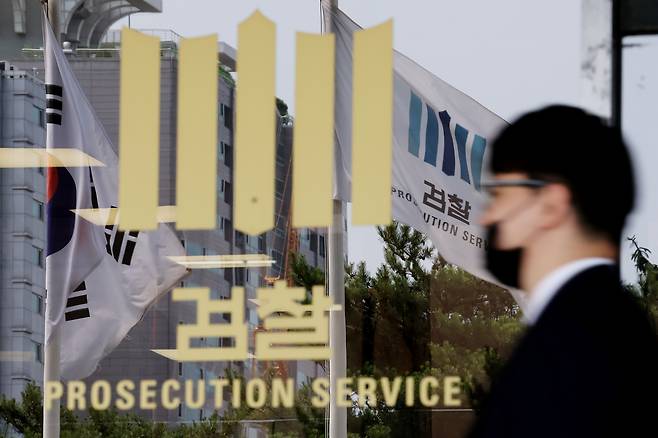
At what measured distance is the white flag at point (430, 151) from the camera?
569 centimetres

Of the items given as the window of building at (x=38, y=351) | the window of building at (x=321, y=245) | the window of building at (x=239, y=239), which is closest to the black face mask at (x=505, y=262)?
the window of building at (x=239, y=239)

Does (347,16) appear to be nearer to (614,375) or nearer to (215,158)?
(215,158)

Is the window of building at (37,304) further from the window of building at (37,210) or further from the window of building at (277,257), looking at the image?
the window of building at (277,257)

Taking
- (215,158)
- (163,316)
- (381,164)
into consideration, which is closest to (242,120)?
(215,158)

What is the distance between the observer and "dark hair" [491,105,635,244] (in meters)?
1.83

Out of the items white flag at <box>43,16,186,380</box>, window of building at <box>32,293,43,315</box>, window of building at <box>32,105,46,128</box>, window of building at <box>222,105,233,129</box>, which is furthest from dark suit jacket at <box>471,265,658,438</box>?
window of building at <box>32,105,46,128</box>

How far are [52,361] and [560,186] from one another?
4.65m

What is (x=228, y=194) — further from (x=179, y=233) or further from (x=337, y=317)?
(x=337, y=317)

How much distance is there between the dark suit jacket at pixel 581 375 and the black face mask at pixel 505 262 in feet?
0.68

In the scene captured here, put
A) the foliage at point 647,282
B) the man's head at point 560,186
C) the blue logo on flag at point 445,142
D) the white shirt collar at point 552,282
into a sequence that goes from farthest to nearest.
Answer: the blue logo on flag at point 445,142, the foliage at point 647,282, the man's head at point 560,186, the white shirt collar at point 552,282

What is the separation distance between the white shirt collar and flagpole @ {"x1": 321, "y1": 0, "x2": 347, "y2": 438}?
155 inches

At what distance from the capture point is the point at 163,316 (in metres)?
6.00

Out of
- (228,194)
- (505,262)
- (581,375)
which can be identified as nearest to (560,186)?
(505,262)

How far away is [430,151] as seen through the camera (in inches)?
247
